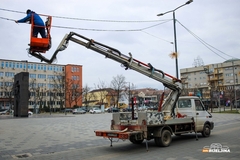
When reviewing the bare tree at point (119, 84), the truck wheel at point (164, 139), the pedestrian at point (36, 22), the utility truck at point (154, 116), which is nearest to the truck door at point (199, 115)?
the utility truck at point (154, 116)

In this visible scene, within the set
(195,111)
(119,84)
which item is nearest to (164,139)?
(195,111)

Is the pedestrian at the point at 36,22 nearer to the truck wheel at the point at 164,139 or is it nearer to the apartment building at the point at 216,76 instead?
the truck wheel at the point at 164,139

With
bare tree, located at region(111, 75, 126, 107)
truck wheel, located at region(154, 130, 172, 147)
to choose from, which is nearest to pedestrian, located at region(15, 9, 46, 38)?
truck wheel, located at region(154, 130, 172, 147)

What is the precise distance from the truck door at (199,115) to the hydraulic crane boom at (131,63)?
1430 millimetres

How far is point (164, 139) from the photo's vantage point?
A: 1048cm

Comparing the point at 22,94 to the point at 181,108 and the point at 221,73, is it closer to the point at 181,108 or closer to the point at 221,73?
the point at 181,108

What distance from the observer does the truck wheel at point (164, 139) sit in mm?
10289

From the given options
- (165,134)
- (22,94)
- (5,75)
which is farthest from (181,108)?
(5,75)

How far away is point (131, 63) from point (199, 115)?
197 inches

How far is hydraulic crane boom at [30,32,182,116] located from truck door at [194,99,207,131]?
4.69 feet

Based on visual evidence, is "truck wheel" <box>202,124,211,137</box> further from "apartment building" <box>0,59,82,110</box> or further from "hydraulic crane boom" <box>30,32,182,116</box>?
"apartment building" <box>0,59,82,110</box>

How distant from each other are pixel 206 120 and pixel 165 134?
13.1 feet

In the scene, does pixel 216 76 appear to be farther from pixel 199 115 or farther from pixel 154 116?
pixel 154 116

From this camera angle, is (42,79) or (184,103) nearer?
(184,103)
